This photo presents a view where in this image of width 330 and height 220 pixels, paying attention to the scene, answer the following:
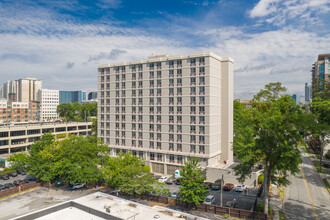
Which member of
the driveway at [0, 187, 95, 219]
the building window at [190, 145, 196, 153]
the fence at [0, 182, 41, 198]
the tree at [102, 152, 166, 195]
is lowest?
the driveway at [0, 187, 95, 219]

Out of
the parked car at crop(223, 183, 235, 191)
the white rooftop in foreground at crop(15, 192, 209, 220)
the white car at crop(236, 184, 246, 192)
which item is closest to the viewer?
the white rooftop in foreground at crop(15, 192, 209, 220)

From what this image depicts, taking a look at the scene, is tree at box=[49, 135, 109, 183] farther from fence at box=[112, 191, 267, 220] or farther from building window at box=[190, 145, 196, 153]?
building window at box=[190, 145, 196, 153]

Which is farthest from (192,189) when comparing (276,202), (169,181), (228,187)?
(169,181)

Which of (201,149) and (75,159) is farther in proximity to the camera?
(201,149)

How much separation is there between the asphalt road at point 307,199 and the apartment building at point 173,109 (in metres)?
19.9

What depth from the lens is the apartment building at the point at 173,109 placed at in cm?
6506

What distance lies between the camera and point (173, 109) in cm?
6938

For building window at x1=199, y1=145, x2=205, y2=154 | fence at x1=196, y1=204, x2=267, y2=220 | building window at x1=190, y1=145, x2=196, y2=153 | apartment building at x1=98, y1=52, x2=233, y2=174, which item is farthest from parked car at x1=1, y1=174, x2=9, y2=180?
fence at x1=196, y1=204, x2=267, y2=220

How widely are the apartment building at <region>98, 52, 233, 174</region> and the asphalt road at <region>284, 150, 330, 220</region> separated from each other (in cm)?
1985

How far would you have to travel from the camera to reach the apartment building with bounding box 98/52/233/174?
65.1m

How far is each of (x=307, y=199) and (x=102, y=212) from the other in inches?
1511

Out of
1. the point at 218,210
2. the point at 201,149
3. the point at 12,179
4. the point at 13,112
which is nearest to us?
the point at 218,210

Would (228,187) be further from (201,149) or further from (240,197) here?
(201,149)

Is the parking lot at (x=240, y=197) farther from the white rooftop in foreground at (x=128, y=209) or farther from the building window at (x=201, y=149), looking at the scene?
the white rooftop in foreground at (x=128, y=209)
